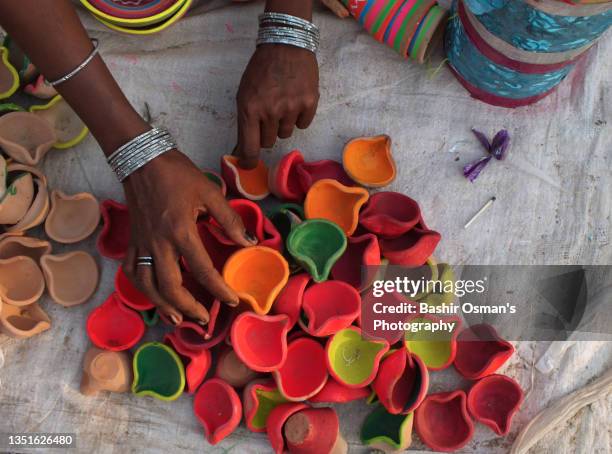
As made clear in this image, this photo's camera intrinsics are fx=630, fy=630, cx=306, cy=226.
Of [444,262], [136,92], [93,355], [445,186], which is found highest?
[136,92]

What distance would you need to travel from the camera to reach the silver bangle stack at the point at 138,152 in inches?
45.1

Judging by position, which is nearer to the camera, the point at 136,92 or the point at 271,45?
the point at 271,45

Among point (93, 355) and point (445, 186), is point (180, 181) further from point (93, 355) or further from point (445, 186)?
point (445, 186)

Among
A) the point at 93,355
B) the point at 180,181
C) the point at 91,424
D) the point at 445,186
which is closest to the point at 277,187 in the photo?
the point at 180,181

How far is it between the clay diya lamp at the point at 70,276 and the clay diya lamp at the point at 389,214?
0.61 meters

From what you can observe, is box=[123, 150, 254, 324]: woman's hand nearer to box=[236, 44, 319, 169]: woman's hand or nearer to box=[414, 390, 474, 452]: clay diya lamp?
box=[236, 44, 319, 169]: woman's hand

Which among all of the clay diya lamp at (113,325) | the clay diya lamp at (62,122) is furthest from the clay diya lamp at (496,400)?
the clay diya lamp at (62,122)

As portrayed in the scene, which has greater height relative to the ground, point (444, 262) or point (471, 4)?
point (471, 4)

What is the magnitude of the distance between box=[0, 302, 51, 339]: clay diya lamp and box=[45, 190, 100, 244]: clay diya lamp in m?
0.16

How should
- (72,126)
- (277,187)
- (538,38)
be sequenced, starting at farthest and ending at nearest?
(72,126) < (277,187) < (538,38)

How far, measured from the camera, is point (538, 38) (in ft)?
4.01

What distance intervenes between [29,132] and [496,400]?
1.19 meters

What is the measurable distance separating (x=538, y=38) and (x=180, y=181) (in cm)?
74

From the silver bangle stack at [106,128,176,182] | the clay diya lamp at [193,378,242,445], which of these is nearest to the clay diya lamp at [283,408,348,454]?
the clay diya lamp at [193,378,242,445]
